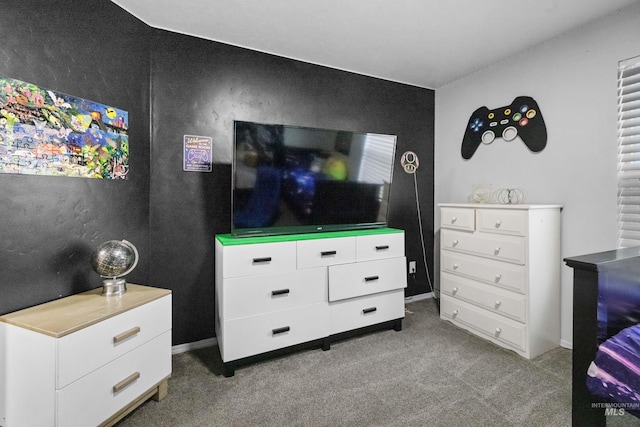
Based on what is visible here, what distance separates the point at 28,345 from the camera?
1.19m

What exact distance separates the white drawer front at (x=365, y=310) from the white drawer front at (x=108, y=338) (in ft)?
3.84

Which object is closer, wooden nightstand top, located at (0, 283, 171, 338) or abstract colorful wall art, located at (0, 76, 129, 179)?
wooden nightstand top, located at (0, 283, 171, 338)

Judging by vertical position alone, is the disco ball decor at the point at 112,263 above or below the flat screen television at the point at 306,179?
below

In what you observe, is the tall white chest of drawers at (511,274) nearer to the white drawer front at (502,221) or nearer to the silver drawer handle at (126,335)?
the white drawer front at (502,221)

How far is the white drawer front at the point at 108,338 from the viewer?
117 centimetres

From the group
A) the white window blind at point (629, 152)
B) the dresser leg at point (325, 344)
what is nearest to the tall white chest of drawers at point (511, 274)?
the white window blind at point (629, 152)

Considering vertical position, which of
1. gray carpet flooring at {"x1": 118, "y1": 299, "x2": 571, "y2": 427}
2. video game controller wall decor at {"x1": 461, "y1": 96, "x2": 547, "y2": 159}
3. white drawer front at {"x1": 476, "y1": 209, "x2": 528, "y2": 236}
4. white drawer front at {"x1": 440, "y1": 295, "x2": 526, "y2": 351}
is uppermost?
video game controller wall decor at {"x1": 461, "y1": 96, "x2": 547, "y2": 159}

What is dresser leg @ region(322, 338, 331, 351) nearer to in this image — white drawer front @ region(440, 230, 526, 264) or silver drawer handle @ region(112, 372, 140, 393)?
silver drawer handle @ region(112, 372, 140, 393)

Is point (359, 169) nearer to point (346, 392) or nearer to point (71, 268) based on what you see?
point (346, 392)

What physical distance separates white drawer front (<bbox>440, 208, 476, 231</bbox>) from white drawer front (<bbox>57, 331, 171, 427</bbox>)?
2.35 meters

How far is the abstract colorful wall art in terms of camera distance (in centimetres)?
133

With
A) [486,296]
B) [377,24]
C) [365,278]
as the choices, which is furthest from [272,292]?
[377,24]

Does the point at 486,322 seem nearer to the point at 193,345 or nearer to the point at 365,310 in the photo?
the point at 365,310

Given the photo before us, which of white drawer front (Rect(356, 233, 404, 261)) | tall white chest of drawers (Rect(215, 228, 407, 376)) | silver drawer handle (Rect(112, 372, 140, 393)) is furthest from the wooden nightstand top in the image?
white drawer front (Rect(356, 233, 404, 261))
